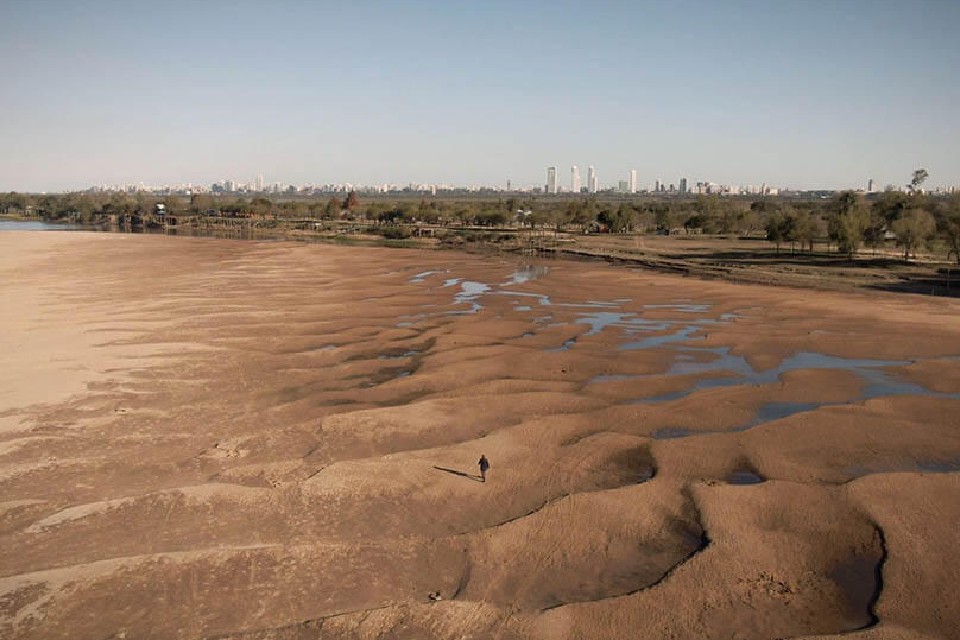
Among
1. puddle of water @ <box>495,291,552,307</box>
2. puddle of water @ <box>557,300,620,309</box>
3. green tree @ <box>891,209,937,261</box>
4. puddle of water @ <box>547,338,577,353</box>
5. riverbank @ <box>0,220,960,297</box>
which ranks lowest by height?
puddle of water @ <box>547,338,577,353</box>

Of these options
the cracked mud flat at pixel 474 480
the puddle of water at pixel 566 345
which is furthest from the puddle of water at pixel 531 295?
the puddle of water at pixel 566 345

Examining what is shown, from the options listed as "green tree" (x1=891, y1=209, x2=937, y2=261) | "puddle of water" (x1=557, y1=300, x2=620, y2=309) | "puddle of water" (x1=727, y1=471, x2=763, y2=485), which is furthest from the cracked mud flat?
"green tree" (x1=891, y1=209, x2=937, y2=261)

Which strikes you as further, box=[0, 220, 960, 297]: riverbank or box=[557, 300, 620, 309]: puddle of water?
box=[0, 220, 960, 297]: riverbank

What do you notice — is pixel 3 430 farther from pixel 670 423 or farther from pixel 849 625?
pixel 849 625

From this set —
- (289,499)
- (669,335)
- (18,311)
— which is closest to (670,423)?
(289,499)

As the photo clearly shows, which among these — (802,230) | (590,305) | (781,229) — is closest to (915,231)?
(802,230)

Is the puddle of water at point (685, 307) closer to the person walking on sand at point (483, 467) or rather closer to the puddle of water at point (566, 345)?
the puddle of water at point (566, 345)

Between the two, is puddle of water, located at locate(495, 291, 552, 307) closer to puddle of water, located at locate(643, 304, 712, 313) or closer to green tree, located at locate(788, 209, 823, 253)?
puddle of water, located at locate(643, 304, 712, 313)
